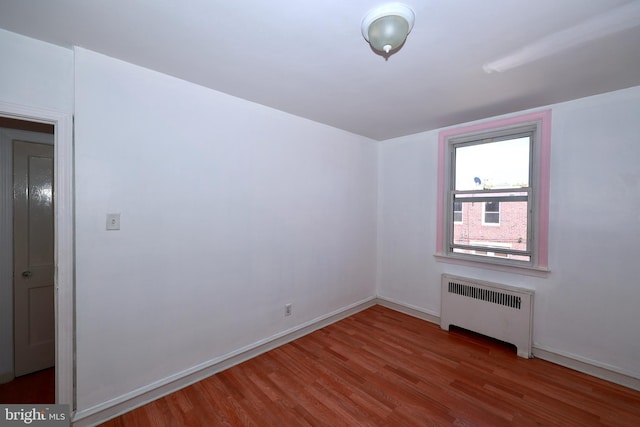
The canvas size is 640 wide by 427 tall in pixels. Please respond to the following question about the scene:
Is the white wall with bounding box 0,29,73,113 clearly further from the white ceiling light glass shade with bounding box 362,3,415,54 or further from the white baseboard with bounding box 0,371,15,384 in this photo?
the white baseboard with bounding box 0,371,15,384

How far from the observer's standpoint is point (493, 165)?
10.0 feet

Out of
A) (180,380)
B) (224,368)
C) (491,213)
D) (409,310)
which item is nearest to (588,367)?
(491,213)

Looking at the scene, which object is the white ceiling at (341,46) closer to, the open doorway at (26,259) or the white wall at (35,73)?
the white wall at (35,73)

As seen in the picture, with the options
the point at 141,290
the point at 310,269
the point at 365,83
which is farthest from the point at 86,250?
the point at 365,83

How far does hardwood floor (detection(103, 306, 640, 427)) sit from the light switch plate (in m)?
1.37

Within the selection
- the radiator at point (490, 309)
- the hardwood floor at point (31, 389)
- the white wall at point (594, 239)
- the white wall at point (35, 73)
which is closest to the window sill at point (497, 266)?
the white wall at point (594, 239)

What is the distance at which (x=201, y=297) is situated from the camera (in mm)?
2295

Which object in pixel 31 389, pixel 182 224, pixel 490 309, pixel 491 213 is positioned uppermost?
pixel 491 213

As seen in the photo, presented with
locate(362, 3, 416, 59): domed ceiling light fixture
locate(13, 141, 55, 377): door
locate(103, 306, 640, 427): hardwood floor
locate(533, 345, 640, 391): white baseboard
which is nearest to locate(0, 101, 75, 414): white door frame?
locate(103, 306, 640, 427): hardwood floor

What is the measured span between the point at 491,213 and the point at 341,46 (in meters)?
2.59

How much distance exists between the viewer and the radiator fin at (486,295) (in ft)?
9.02

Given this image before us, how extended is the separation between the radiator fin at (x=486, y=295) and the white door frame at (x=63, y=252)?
362 cm

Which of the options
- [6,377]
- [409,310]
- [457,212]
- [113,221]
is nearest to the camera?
[113,221]

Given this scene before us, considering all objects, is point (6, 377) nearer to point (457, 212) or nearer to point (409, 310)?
point (409, 310)
